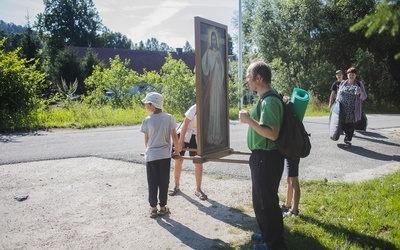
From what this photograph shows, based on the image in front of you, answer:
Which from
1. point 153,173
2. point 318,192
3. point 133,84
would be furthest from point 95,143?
point 133,84

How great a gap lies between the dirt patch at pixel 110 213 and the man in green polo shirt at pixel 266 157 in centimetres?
65

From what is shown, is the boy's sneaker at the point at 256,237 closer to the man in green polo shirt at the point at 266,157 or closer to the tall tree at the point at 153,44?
the man in green polo shirt at the point at 266,157

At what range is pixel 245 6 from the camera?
37656 mm

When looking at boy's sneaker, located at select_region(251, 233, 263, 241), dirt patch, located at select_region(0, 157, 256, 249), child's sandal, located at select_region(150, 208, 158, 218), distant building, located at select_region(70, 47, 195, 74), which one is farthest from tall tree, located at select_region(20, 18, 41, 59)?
boy's sneaker, located at select_region(251, 233, 263, 241)

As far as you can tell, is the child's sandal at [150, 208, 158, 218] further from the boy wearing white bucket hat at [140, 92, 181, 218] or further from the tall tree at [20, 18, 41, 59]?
the tall tree at [20, 18, 41, 59]

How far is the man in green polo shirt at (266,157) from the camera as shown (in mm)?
3150

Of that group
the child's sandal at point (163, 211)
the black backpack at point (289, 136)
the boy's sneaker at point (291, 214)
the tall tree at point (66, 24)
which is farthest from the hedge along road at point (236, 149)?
the tall tree at point (66, 24)

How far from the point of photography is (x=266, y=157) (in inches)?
129

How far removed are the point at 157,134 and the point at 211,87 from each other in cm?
98

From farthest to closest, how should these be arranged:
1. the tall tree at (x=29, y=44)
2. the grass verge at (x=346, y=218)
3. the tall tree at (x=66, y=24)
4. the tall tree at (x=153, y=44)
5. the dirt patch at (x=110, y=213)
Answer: the tall tree at (x=153, y=44), the tall tree at (x=66, y=24), the tall tree at (x=29, y=44), the dirt patch at (x=110, y=213), the grass verge at (x=346, y=218)

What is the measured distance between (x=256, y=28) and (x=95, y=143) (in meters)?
24.0

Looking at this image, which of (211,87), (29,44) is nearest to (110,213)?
(211,87)

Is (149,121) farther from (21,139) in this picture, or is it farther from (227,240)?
(21,139)

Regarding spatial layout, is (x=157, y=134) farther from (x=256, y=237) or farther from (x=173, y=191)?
(x=256, y=237)
